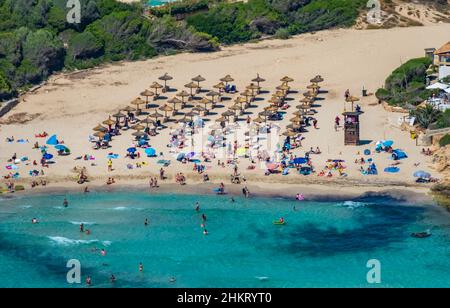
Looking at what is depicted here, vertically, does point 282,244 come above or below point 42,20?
below

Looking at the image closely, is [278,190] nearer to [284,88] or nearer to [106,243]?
[106,243]

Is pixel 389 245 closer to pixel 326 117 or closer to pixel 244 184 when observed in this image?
pixel 244 184

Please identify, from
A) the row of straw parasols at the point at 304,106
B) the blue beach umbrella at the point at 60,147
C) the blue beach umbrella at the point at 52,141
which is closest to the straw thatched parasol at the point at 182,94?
the row of straw parasols at the point at 304,106

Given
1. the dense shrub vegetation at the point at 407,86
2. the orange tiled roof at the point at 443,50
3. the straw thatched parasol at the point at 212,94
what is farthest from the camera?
the straw thatched parasol at the point at 212,94

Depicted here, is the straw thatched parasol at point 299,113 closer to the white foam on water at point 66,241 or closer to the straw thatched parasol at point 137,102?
the straw thatched parasol at point 137,102

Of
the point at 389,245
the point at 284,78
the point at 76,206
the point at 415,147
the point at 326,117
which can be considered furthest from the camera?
the point at 284,78
